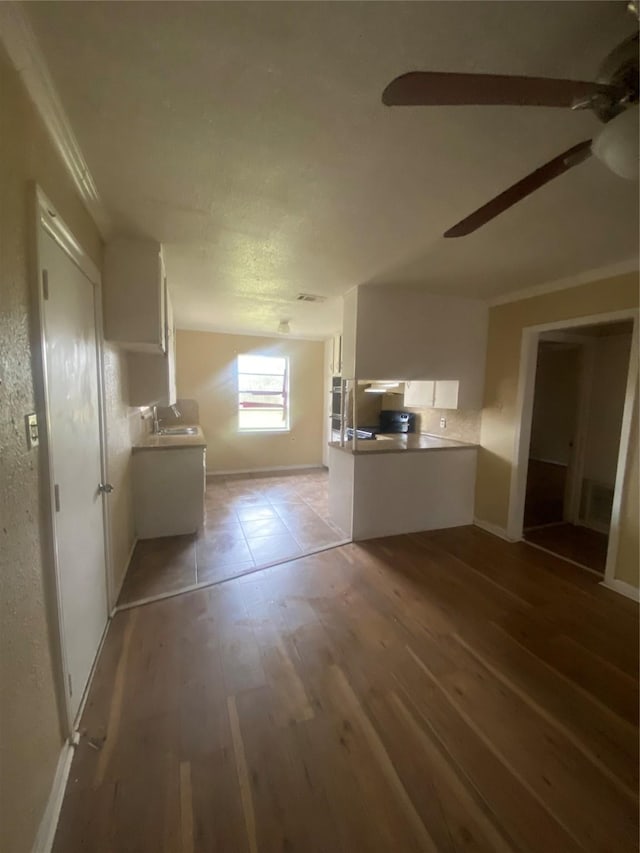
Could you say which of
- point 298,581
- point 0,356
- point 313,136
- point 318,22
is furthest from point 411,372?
point 0,356

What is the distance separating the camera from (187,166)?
4.94 feet

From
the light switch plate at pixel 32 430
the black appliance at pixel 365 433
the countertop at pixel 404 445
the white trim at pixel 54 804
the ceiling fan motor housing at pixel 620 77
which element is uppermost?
the ceiling fan motor housing at pixel 620 77

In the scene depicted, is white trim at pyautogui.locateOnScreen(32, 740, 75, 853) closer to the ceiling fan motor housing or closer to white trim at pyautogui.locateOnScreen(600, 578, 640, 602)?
the ceiling fan motor housing

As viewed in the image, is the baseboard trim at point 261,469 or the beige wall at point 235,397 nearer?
the beige wall at point 235,397

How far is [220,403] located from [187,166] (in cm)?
445

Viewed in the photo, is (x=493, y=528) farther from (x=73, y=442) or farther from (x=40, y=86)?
(x=40, y=86)

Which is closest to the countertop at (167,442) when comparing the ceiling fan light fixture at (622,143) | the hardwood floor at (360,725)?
the hardwood floor at (360,725)

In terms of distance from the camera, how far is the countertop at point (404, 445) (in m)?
3.40

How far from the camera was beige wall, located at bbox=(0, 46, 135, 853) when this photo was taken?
95cm

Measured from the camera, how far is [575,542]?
3.50m

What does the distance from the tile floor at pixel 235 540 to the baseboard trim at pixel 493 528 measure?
1.56m

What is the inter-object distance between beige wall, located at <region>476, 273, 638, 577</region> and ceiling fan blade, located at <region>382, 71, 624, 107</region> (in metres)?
2.32

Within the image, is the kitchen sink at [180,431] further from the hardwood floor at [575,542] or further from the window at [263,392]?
the hardwood floor at [575,542]

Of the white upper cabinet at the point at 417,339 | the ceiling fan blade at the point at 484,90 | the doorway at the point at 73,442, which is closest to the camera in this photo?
the ceiling fan blade at the point at 484,90
